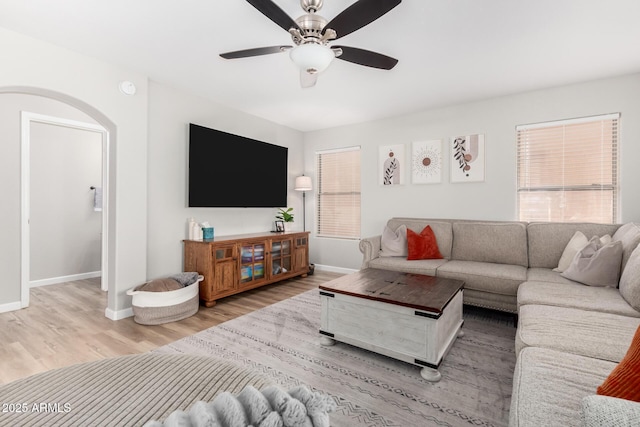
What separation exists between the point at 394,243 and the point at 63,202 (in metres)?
4.69

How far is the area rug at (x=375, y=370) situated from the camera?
5.14ft

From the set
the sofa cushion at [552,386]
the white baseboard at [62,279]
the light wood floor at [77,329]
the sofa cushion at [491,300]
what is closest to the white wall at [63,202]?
the white baseboard at [62,279]

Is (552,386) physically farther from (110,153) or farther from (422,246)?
(110,153)

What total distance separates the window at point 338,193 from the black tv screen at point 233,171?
2.41 feet

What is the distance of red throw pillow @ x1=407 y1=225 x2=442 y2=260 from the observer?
3.44 metres

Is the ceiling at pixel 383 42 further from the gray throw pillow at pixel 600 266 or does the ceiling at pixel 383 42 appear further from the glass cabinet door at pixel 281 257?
the glass cabinet door at pixel 281 257

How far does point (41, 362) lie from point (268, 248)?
2.32 meters

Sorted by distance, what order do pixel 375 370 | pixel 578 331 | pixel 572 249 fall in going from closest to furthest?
pixel 578 331, pixel 375 370, pixel 572 249

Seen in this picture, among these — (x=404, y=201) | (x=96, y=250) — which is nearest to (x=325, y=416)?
(x=404, y=201)

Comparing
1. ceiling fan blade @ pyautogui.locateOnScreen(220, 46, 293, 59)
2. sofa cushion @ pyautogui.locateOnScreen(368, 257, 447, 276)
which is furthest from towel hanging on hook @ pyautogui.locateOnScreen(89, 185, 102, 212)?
sofa cushion @ pyautogui.locateOnScreen(368, 257, 447, 276)

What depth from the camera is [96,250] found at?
4.55 metres

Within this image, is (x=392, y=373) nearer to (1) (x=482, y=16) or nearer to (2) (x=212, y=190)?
(1) (x=482, y=16)

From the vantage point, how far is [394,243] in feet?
11.9

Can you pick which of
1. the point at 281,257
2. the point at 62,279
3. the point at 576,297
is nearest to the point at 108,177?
the point at 281,257
